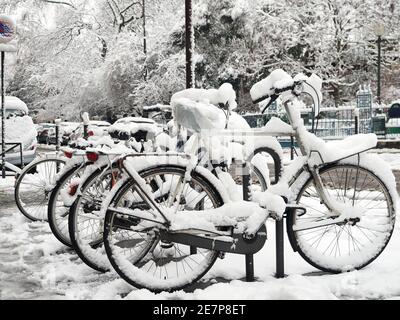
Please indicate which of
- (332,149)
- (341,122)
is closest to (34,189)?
(332,149)

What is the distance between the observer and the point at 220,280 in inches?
154

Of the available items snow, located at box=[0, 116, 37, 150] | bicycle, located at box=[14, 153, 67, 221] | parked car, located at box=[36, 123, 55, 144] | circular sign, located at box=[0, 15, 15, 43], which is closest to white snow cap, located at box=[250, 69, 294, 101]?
bicycle, located at box=[14, 153, 67, 221]

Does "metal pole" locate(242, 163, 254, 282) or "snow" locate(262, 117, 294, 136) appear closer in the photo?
"metal pole" locate(242, 163, 254, 282)

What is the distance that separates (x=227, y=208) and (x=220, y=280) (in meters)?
0.62

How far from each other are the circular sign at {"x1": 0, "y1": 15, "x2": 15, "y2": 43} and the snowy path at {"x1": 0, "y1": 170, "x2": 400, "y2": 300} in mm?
6707

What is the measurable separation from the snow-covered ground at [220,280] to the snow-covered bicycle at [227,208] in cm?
15

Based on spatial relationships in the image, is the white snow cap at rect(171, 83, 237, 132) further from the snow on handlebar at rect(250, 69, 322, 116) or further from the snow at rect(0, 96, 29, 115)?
the snow at rect(0, 96, 29, 115)

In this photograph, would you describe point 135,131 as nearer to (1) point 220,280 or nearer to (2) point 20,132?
(1) point 220,280

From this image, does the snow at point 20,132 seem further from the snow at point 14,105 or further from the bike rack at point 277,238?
the bike rack at point 277,238

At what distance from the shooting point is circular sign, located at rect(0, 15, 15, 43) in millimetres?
10484

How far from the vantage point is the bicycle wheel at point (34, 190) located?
6414 mm

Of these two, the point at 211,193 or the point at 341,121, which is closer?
the point at 211,193
